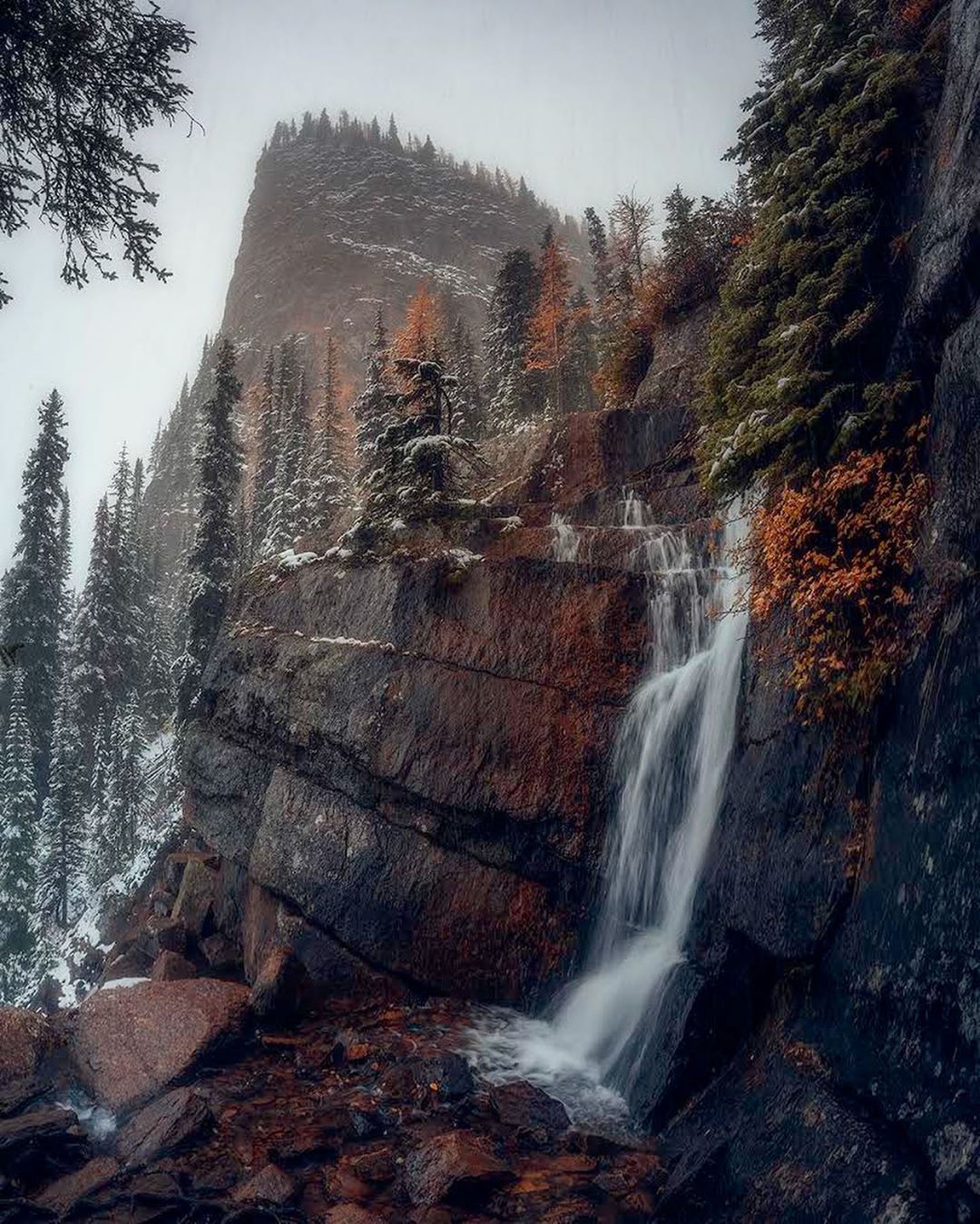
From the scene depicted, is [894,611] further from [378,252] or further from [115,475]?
[378,252]

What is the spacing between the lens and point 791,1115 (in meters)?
5.16

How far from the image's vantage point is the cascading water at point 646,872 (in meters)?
7.50

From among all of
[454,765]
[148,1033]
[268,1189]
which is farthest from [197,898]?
[268,1189]

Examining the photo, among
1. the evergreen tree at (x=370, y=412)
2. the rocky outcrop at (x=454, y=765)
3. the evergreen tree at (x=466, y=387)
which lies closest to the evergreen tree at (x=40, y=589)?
the evergreen tree at (x=370, y=412)

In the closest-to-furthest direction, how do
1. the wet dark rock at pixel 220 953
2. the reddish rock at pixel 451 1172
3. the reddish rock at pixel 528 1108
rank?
the reddish rock at pixel 451 1172 → the reddish rock at pixel 528 1108 → the wet dark rock at pixel 220 953

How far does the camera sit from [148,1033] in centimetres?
809

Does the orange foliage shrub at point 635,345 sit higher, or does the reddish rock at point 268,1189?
the orange foliage shrub at point 635,345

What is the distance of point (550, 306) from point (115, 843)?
37824 millimetres

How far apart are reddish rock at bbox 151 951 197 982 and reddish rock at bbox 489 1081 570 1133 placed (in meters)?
7.51

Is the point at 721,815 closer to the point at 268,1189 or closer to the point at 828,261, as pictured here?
the point at 268,1189

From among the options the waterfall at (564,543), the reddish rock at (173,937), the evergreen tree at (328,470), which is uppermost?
the evergreen tree at (328,470)

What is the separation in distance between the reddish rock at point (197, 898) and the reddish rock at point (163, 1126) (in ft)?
24.6

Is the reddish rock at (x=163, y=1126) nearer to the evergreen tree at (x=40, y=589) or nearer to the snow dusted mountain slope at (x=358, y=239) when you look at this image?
the evergreen tree at (x=40, y=589)

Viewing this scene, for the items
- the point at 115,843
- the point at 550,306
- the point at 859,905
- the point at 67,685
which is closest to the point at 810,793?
the point at 859,905
